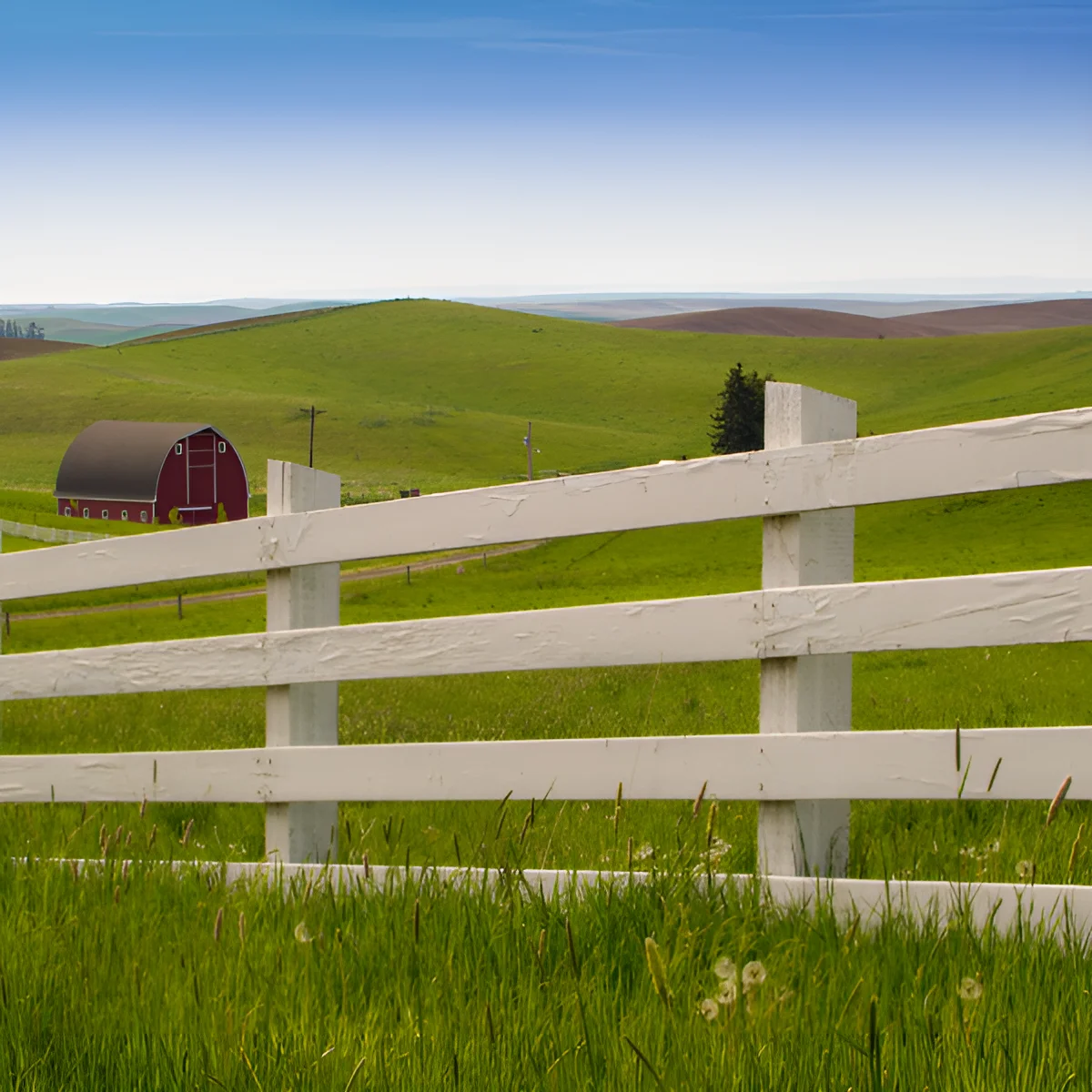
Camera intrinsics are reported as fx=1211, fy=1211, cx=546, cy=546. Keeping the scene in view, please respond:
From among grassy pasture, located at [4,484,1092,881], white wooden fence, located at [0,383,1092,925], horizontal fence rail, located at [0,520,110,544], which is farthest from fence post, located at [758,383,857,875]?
horizontal fence rail, located at [0,520,110,544]

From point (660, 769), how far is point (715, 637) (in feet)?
1.54

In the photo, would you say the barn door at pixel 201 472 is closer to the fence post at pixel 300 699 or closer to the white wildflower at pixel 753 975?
the fence post at pixel 300 699

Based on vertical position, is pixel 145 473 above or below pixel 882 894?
below

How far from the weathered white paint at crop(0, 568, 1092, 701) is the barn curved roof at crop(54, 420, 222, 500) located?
297ft

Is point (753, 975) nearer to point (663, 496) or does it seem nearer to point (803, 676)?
point (803, 676)

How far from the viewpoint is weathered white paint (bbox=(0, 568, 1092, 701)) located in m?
3.48

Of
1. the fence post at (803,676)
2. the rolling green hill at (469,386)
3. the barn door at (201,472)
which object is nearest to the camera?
the fence post at (803,676)

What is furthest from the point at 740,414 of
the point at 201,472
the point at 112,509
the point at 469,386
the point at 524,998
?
the point at 524,998

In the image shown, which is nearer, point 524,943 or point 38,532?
point 524,943

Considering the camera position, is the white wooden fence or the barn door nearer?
the white wooden fence

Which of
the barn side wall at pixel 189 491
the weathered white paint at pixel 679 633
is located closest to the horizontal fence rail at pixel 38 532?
the barn side wall at pixel 189 491

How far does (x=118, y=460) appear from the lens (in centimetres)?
9250

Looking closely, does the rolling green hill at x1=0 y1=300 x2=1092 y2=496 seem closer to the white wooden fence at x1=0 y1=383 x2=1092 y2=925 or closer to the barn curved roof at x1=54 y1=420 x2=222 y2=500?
the barn curved roof at x1=54 y1=420 x2=222 y2=500

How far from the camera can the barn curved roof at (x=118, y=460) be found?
91.6m
